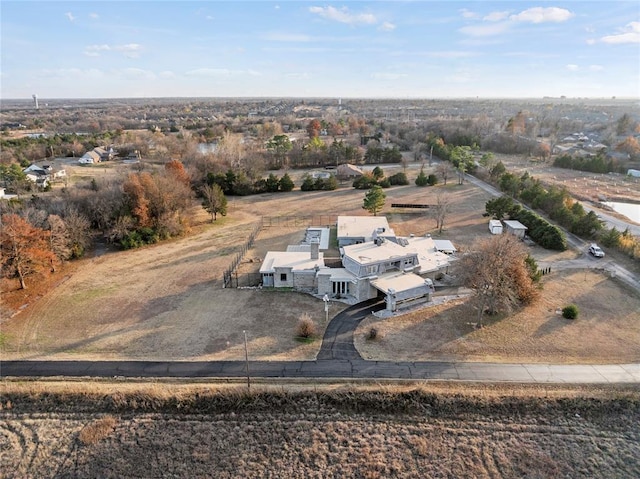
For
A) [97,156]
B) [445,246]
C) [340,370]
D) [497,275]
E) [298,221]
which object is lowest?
[340,370]

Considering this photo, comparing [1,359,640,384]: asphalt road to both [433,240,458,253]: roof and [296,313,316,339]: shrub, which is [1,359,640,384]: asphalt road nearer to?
[296,313,316,339]: shrub

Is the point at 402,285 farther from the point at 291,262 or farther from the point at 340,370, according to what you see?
the point at 340,370

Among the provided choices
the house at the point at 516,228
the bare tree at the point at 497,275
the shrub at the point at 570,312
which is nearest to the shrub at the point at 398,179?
the house at the point at 516,228

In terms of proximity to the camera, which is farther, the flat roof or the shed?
the shed

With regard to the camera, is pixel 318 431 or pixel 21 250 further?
pixel 21 250

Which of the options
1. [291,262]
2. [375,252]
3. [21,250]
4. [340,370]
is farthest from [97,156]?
[340,370]

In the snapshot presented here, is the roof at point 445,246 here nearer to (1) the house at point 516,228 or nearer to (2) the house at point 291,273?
(1) the house at point 516,228

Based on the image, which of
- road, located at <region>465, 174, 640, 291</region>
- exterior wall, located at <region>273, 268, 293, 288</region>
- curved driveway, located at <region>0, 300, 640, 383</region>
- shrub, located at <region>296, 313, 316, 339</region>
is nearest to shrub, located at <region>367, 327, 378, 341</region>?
curved driveway, located at <region>0, 300, 640, 383</region>
